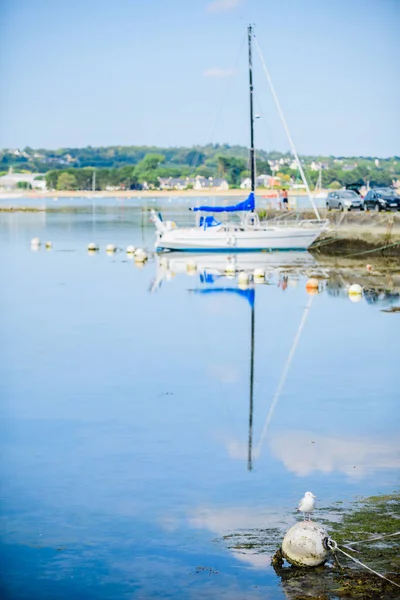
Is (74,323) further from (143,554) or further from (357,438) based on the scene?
(143,554)

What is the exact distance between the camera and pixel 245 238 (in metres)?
33.0

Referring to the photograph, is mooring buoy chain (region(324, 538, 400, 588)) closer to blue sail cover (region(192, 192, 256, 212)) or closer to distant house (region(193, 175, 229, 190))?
blue sail cover (region(192, 192, 256, 212))

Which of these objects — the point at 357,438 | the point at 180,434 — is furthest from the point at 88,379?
the point at 357,438

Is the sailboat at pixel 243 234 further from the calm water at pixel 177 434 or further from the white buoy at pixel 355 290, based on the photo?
the calm water at pixel 177 434

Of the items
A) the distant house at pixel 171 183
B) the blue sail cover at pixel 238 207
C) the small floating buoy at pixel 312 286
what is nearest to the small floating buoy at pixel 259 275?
the small floating buoy at pixel 312 286

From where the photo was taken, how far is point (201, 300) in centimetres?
2255

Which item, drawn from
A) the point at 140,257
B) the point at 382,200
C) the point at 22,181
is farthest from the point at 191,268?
the point at 22,181

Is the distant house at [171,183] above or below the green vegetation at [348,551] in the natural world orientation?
below

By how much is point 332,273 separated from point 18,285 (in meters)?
8.72

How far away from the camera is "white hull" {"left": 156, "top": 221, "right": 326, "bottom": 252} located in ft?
108

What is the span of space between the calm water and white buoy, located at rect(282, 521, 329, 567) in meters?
0.23

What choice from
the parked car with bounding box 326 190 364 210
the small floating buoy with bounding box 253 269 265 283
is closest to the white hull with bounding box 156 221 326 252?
the parked car with bounding box 326 190 364 210

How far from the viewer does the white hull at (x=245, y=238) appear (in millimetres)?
33062

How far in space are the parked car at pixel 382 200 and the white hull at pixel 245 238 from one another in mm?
2683
